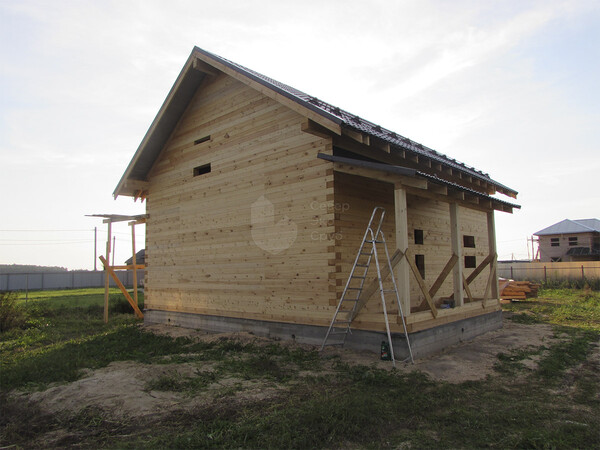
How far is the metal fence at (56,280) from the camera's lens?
38531mm

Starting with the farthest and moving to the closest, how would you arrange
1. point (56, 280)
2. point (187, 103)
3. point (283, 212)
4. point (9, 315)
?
point (56, 280)
point (9, 315)
point (187, 103)
point (283, 212)

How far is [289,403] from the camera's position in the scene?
530cm

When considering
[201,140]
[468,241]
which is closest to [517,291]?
[468,241]

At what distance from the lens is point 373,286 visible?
812 centimetres

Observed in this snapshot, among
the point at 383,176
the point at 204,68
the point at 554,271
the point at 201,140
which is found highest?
the point at 204,68

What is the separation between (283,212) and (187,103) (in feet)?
18.1

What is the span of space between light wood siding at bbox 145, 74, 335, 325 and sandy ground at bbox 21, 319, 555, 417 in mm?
1187

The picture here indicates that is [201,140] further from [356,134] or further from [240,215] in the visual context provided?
[356,134]

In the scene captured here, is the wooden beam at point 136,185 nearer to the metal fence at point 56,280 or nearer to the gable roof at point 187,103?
the gable roof at point 187,103

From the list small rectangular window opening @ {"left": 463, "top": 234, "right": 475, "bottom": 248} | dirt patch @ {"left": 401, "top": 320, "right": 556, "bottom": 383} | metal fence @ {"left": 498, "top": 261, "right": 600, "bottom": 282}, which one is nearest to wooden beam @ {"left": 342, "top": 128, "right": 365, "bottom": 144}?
dirt patch @ {"left": 401, "top": 320, "right": 556, "bottom": 383}

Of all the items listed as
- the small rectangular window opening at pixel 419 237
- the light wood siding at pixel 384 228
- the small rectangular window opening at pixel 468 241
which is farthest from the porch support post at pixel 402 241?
the small rectangular window opening at pixel 468 241

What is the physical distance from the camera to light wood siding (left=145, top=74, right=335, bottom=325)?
9047mm

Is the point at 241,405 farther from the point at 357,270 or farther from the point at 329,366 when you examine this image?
the point at 357,270

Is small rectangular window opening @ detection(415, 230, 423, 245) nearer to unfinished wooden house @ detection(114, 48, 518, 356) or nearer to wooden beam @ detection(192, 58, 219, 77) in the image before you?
unfinished wooden house @ detection(114, 48, 518, 356)
